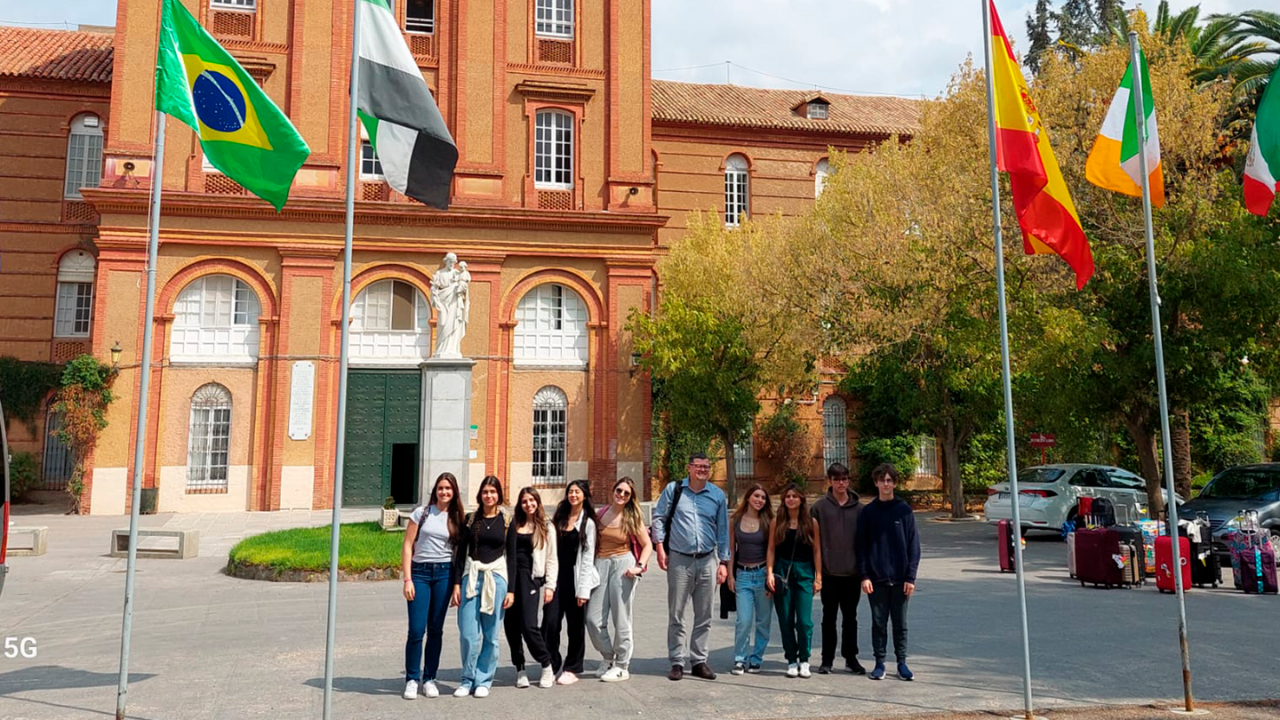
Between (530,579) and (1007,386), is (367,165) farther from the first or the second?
(1007,386)

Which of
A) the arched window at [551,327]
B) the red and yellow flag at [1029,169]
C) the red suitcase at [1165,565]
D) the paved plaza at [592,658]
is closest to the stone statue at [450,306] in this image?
the paved plaza at [592,658]

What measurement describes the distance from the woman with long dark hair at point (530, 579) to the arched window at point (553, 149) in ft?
73.5

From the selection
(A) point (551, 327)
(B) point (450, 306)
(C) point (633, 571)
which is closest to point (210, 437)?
(A) point (551, 327)

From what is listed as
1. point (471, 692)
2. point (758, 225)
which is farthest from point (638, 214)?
point (471, 692)

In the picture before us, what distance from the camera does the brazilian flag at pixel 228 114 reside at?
7.00 meters

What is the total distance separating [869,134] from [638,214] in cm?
1280

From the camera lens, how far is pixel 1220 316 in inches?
606

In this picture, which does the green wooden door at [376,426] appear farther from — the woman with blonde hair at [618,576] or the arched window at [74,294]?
the woman with blonde hair at [618,576]

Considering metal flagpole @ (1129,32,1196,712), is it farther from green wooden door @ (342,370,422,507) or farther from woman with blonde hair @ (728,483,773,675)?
green wooden door @ (342,370,422,507)

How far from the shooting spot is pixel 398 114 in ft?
22.6

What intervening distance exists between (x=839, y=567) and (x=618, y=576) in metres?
1.85

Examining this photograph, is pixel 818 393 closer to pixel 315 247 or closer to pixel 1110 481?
pixel 1110 481

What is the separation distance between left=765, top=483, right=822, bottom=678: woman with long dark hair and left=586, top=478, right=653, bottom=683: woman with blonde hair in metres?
1.11

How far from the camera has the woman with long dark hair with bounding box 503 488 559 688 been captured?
23.5ft
